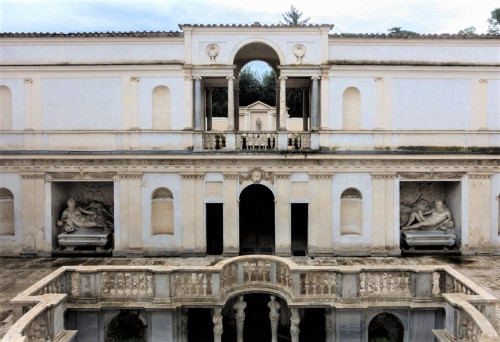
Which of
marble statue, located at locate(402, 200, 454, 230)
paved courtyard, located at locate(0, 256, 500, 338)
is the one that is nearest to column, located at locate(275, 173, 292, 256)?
paved courtyard, located at locate(0, 256, 500, 338)

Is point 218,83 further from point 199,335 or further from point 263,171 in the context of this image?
point 199,335

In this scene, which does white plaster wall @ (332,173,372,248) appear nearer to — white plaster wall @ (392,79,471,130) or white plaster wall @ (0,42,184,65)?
white plaster wall @ (392,79,471,130)

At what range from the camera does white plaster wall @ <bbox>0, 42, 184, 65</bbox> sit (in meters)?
17.8

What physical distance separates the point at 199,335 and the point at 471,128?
14837 millimetres

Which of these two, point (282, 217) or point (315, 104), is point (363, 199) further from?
point (315, 104)

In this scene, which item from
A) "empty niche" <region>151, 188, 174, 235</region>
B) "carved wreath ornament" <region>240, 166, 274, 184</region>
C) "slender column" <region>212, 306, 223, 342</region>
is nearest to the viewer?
"slender column" <region>212, 306, 223, 342</region>

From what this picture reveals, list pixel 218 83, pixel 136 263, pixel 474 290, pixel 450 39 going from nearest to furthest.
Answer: pixel 474 290, pixel 136 263, pixel 450 39, pixel 218 83

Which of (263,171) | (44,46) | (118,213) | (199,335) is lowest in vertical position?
(199,335)

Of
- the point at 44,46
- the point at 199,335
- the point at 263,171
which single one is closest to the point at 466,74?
the point at 263,171

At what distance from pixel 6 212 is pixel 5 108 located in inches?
192

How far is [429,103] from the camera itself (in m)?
18.0

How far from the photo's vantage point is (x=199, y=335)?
1352 centimetres

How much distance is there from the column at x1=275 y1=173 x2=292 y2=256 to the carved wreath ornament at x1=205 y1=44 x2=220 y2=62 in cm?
610

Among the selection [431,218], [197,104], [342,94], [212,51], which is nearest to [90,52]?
[197,104]
